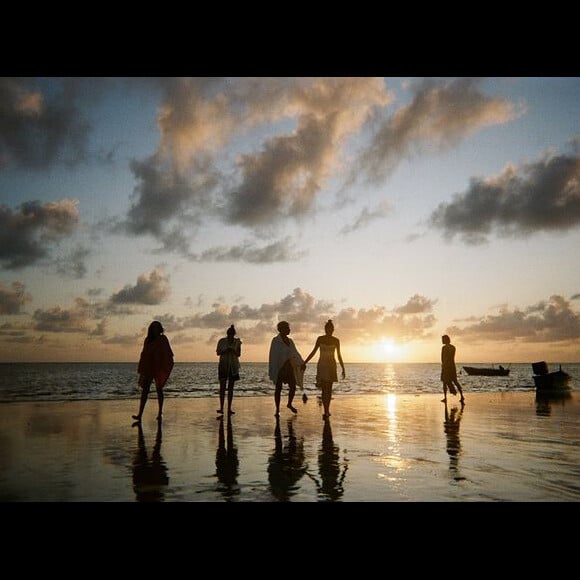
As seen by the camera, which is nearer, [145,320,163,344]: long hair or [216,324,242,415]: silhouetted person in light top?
[145,320,163,344]: long hair

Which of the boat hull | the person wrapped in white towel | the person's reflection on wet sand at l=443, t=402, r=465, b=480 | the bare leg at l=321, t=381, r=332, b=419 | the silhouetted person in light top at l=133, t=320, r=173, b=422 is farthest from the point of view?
the boat hull

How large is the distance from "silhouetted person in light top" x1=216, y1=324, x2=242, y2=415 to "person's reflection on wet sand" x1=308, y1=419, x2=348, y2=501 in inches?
190

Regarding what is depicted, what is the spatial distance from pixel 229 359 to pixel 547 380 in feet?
55.4

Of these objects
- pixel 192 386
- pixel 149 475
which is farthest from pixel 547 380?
pixel 192 386

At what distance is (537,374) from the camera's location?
23.6m

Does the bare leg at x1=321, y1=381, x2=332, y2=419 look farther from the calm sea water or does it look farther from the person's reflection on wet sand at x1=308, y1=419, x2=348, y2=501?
the calm sea water

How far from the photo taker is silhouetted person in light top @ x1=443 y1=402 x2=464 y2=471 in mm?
6863

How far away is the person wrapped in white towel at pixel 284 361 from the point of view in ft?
41.3

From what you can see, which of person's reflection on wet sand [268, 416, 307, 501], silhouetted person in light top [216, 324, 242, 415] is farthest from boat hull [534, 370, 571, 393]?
person's reflection on wet sand [268, 416, 307, 501]

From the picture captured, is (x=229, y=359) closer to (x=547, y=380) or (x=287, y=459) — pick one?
(x=287, y=459)

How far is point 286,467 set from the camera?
6266 millimetres
